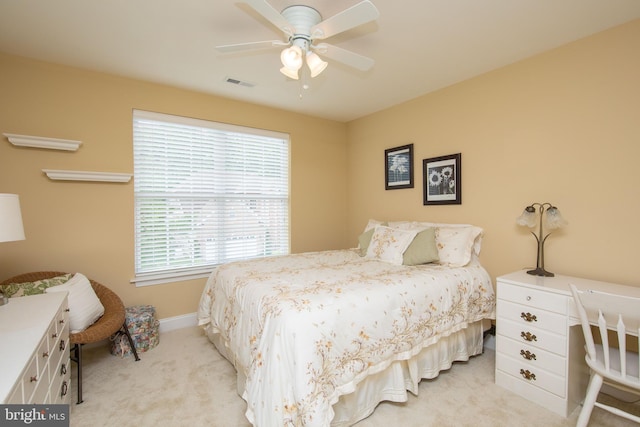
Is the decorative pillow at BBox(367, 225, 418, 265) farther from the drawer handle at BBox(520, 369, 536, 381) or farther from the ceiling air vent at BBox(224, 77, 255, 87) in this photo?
the ceiling air vent at BBox(224, 77, 255, 87)

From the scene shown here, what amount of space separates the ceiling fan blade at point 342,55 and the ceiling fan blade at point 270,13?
24cm

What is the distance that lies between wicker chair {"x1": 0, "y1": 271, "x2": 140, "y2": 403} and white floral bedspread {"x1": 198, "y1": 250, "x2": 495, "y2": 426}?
636 millimetres

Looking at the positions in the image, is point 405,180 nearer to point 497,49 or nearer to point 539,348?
point 497,49

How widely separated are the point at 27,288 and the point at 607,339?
3.66 meters

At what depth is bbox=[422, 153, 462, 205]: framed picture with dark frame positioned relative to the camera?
9.81 feet

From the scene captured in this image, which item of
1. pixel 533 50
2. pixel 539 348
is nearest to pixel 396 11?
pixel 533 50

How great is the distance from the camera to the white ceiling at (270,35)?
183 centimetres

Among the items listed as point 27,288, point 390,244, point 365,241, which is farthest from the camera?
point 365,241

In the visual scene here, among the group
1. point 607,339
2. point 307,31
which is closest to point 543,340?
point 607,339

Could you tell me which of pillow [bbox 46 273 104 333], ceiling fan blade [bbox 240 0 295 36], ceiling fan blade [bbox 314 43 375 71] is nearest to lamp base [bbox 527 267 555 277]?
ceiling fan blade [bbox 314 43 375 71]

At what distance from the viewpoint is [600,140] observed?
6.92 feet

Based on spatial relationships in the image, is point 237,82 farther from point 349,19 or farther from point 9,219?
point 9,219

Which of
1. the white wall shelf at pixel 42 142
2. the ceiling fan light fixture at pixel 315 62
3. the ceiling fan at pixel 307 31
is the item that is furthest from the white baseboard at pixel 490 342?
the white wall shelf at pixel 42 142

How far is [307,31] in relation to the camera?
5.97ft
